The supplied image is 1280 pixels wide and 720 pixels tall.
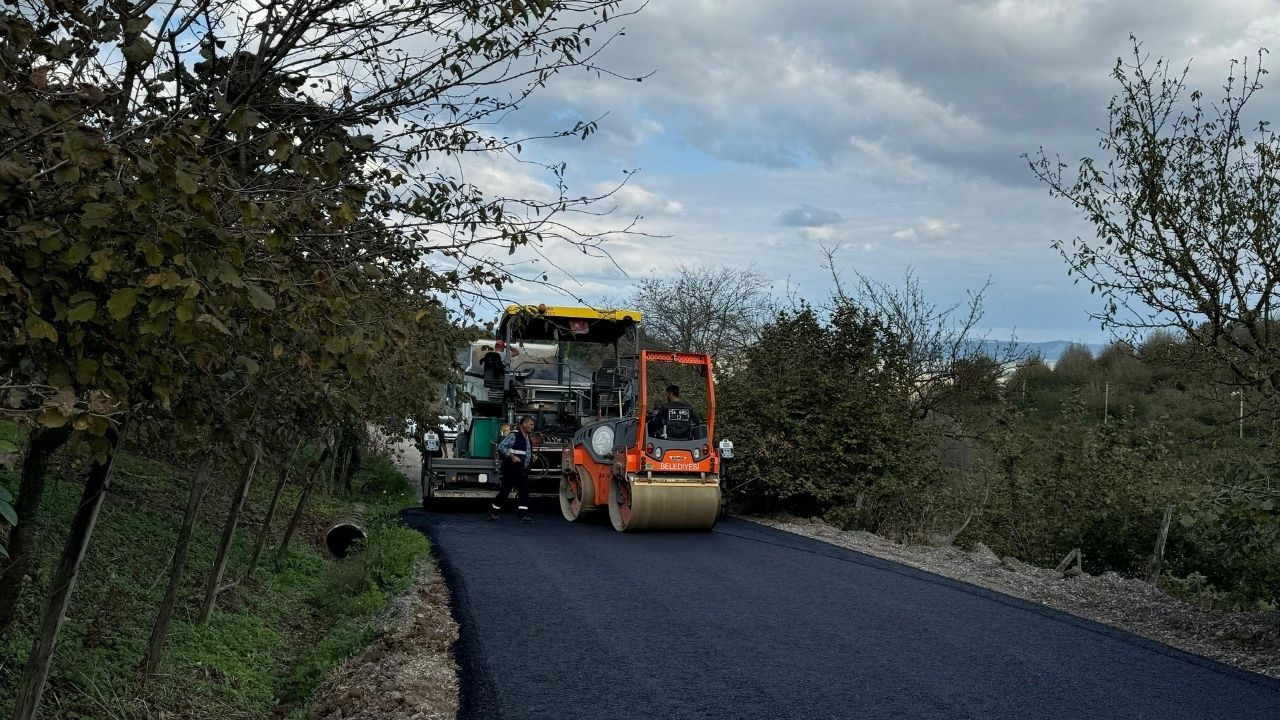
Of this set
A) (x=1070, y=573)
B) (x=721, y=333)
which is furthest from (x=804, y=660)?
(x=721, y=333)

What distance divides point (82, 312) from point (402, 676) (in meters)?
4.37

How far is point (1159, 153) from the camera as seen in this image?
10.8m

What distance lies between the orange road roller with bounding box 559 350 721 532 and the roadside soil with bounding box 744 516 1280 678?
1.96 meters

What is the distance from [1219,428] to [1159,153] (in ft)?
8.87

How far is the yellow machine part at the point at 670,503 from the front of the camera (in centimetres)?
1395

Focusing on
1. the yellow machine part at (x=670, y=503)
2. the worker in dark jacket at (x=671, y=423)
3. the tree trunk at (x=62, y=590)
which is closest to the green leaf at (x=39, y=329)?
the tree trunk at (x=62, y=590)

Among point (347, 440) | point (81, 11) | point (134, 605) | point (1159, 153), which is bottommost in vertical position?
point (134, 605)

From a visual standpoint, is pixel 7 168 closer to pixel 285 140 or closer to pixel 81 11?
pixel 285 140

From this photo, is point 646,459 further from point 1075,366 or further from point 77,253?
point 1075,366

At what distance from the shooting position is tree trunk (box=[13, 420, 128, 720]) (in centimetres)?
572

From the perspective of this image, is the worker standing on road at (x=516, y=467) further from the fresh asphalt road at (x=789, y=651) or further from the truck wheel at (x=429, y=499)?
the fresh asphalt road at (x=789, y=651)

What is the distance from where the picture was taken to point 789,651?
776cm

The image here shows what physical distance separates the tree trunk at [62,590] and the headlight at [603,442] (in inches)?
376

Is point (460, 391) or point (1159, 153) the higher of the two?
point (1159, 153)
